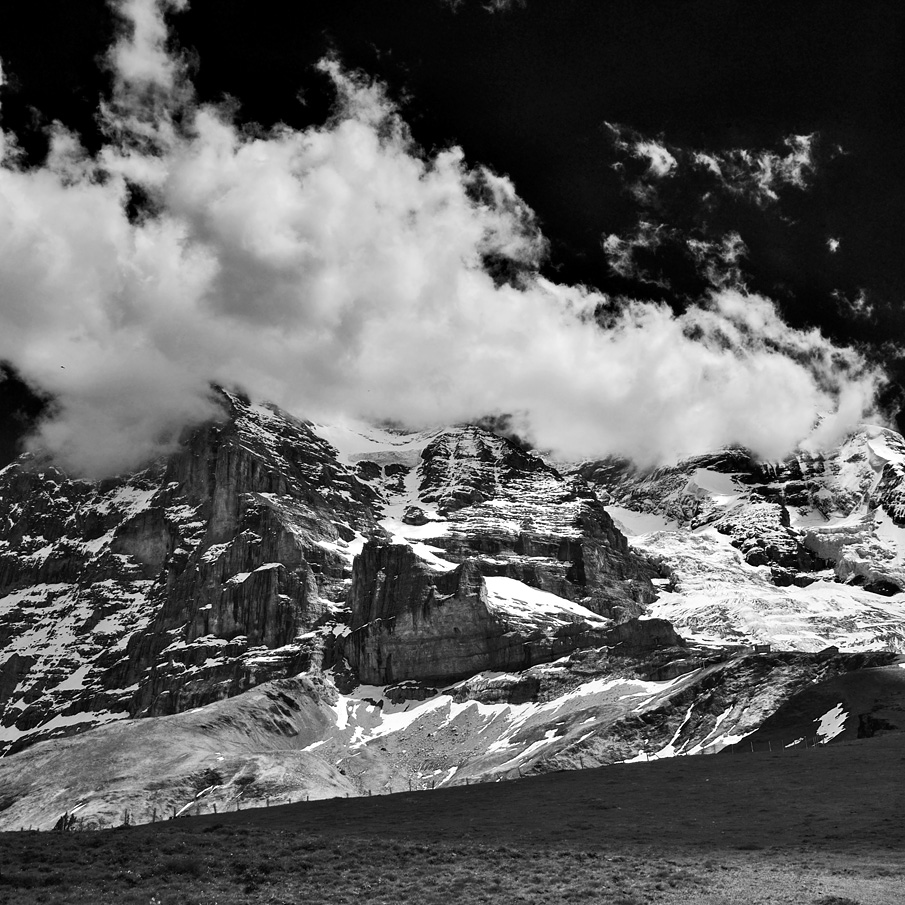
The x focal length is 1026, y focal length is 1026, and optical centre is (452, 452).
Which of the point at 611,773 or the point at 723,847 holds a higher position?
the point at 611,773

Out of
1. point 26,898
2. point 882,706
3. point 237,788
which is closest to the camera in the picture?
point 26,898

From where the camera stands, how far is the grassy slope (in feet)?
133

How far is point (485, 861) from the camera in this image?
47344 mm

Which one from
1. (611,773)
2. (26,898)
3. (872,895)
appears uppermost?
(611,773)

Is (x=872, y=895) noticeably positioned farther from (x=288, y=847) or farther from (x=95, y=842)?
(x=95, y=842)

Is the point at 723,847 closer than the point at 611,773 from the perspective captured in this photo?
Yes

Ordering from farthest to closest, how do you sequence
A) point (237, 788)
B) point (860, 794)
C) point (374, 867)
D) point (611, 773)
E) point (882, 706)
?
1. point (237, 788)
2. point (882, 706)
3. point (611, 773)
4. point (860, 794)
5. point (374, 867)

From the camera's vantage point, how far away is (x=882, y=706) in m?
169

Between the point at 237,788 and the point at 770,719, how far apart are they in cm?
10191

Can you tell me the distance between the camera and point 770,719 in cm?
18675

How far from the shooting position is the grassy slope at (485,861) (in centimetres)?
4047

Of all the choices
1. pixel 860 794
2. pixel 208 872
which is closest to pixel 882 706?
pixel 860 794

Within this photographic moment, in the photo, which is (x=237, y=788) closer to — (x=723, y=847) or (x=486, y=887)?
(x=723, y=847)

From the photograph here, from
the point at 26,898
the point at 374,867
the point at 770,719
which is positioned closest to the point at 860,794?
the point at 374,867
